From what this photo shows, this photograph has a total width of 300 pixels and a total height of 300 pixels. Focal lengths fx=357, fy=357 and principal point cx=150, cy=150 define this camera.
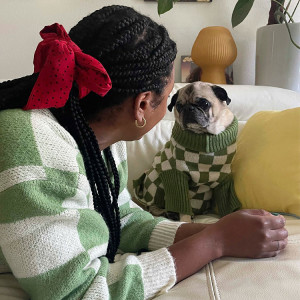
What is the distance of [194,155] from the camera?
1226 mm

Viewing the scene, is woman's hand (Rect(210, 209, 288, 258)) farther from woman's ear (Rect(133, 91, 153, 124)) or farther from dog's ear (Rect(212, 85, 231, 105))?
dog's ear (Rect(212, 85, 231, 105))

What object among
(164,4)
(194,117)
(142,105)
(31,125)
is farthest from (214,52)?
(31,125)

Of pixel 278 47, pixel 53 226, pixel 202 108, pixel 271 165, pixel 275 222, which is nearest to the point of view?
pixel 53 226

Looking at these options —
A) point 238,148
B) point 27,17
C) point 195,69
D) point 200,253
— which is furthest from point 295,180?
point 27,17

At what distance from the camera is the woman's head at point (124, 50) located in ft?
2.23

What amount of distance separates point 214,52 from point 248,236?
1147mm

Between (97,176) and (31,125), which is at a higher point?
(31,125)

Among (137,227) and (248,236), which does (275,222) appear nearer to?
(248,236)

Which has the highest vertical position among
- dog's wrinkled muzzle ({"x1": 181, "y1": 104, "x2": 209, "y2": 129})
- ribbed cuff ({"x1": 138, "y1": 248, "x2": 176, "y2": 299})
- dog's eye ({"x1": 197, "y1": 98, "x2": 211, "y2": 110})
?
dog's eye ({"x1": 197, "y1": 98, "x2": 211, "y2": 110})

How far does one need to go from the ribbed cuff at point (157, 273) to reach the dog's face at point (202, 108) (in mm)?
614

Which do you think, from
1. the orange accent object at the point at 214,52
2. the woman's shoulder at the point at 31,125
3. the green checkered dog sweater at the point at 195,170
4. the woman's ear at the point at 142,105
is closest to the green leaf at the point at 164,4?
the orange accent object at the point at 214,52

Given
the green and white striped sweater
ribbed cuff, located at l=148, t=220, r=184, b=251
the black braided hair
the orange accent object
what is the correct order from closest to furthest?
the green and white striped sweater
the black braided hair
ribbed cuff, located at l=148, t=220, r=184, b=251
the orange accent object

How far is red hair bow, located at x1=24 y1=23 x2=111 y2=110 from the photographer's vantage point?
635mm

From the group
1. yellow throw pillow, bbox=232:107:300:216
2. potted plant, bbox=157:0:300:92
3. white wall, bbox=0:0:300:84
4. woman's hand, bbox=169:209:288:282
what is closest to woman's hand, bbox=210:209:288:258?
woman's hand, bbox=169:209:288:282
